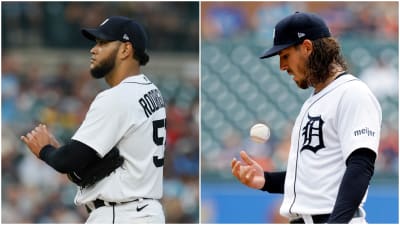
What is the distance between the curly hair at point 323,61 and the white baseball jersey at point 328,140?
5cm

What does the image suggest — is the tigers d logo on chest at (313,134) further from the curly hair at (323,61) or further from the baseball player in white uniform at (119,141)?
the baseball player in white uniform at (119,141)

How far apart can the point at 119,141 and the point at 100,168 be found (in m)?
0.14

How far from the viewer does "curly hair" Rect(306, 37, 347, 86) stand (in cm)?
294

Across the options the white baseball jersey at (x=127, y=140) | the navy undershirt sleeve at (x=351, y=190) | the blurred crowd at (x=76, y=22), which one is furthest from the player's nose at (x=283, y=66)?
the blurred crowd at (x=76, y=22)

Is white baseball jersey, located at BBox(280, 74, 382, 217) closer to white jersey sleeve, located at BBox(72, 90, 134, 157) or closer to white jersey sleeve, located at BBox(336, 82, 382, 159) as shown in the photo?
white jersey sleeve, located at BBox(336, 82, 382, 159)

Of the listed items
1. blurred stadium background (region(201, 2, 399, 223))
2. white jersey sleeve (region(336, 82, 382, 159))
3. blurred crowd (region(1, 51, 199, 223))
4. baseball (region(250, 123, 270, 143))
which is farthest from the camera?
blurred crowd (region(1, 51, 199, 223))

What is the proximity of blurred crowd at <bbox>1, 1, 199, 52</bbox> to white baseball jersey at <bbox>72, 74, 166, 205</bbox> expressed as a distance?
7.85 m

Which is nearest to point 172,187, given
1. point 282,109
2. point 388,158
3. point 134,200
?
point 282,109

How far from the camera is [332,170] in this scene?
2832mm

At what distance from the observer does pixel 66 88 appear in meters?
10.6

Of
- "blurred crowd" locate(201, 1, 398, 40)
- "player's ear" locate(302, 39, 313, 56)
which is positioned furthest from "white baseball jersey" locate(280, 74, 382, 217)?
"blurred crowd" locate(201, 1, 398, 40)

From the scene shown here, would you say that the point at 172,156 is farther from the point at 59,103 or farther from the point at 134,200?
the point at 134,200

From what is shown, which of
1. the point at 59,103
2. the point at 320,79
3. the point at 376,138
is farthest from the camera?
the point at 59,103

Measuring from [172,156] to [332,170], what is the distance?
7.01 metres
